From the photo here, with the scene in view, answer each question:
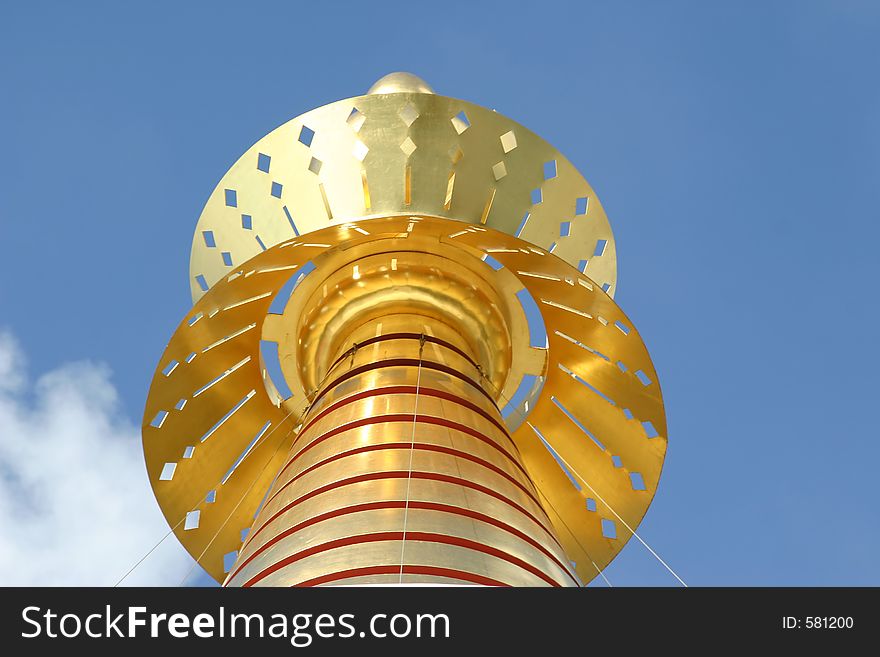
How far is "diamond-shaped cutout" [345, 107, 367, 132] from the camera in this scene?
9281 mm

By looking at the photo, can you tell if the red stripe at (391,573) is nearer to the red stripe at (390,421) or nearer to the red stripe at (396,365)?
the red stripe at (390,421)

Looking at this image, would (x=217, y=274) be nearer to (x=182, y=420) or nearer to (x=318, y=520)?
(x=182, y=420)

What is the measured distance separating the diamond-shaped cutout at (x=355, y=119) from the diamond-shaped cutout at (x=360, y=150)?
0.14 meters

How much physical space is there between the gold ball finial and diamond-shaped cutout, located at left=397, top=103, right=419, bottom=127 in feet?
7.08

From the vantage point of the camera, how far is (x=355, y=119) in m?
9.32

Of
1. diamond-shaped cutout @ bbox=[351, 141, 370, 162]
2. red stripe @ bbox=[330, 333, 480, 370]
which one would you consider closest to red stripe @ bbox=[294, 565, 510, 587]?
red stripe @ bbox=[330, 333, 480, 370]

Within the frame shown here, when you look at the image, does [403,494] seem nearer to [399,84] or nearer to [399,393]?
[399,393]

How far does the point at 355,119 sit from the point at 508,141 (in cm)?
130

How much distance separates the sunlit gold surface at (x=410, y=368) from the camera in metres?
9.89

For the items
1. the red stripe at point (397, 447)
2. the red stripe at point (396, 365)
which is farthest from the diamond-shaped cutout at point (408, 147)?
the red stripe at point (397, 447)

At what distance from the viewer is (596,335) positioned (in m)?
10.4

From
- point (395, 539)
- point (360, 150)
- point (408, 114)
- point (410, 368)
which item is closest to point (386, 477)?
point (395, 539)
